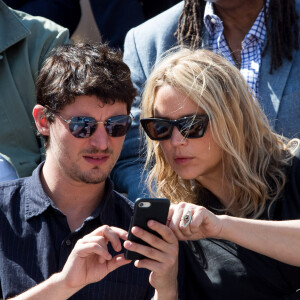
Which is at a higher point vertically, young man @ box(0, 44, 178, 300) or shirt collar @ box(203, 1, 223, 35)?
shirt collar @ box(203, 1, 223, 35)

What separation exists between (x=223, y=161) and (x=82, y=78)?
0.71m

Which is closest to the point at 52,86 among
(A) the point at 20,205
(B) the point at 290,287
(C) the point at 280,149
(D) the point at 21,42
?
(A) the point at 20,205

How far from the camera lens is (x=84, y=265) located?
2225 mm

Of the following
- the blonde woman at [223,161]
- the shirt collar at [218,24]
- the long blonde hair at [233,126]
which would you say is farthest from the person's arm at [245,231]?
the shirt collar at [218,24]

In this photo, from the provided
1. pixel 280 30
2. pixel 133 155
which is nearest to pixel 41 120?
pixel 133 155

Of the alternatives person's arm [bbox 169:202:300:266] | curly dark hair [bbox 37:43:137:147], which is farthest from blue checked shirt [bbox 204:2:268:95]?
person's arm [bbox 169:202:300:266]

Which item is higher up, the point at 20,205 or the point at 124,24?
the point at 124,24

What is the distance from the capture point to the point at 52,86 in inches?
110

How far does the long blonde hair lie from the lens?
8.81 ft

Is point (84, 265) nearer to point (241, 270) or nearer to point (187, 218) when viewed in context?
point (187, 218)

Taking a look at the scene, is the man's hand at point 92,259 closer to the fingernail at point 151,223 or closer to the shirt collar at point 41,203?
the fingernail at point 151,223

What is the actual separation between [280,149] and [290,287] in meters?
0.61

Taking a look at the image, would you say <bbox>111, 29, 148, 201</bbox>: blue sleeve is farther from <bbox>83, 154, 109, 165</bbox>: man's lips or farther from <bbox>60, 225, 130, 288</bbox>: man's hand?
<bbox>60, 225, 130, 288</bbox>: man's hand

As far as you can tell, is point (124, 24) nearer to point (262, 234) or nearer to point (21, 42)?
point (21, 42)
